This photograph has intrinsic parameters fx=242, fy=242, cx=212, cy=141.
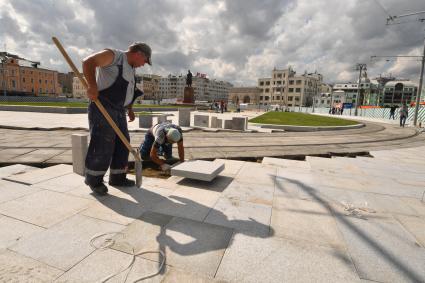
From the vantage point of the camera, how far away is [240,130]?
13141 millimetres

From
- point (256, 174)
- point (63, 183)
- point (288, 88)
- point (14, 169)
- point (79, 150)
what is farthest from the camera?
point (288, 88)

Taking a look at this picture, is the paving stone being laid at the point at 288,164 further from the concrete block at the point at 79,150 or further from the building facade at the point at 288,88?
the building facade at the point at 288,88

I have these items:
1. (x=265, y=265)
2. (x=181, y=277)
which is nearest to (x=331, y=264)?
(x=265, y=265)

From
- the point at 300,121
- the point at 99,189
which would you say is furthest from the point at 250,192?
the point at 300,121

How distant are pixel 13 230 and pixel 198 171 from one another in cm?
228

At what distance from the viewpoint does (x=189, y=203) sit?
315 centimetres

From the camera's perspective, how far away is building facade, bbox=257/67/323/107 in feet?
315

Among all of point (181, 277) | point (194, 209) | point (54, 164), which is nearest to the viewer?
point (181, 277)

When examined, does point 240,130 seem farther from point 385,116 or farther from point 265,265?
point 385,116

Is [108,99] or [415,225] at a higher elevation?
[108,99]

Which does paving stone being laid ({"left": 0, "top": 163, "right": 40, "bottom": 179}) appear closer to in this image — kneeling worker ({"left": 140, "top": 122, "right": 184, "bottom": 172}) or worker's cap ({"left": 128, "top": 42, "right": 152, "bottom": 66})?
kneeling worker ({"left": 140, "top": 122, "right": 184, "bottom": 172})

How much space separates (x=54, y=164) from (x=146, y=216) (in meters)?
3.17

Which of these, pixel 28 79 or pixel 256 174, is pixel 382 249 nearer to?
pixel 256 174

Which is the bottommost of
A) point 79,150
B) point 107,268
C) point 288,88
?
point 107,268
